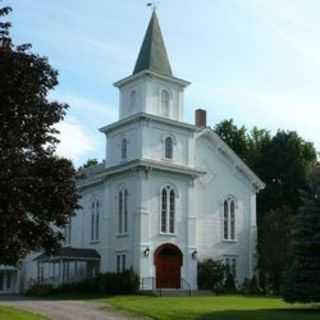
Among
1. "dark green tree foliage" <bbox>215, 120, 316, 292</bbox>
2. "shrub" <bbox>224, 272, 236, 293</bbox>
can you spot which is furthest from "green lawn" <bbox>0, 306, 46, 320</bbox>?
"dark green tree foliage" <bbox>215, 120, 316, 292</bbox>

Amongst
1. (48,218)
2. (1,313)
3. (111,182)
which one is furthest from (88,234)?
(48,218)

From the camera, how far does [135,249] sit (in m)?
41.1

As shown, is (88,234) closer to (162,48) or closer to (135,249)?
(135,249)

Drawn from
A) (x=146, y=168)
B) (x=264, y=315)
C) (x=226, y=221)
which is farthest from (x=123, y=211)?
(x=264, y=315)

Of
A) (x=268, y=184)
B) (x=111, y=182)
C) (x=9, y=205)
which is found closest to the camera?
(x=9, y=205)

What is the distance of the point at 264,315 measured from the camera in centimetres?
2603

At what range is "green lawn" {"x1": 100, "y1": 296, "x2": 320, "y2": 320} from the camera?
83.8 ft

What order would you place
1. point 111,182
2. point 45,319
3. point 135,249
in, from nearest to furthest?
point 45,319, point 135,249, point 111,182

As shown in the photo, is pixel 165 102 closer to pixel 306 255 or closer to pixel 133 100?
pixel 133 100

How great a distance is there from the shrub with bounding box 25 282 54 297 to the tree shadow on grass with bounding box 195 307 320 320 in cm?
1887

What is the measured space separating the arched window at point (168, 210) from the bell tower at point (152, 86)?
498cm

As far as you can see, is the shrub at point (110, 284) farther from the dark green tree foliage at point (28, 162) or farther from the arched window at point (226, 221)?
the dark green tree foliage at point (28, 162)

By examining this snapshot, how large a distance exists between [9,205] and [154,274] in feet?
79.6

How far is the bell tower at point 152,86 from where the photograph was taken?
43.5m
